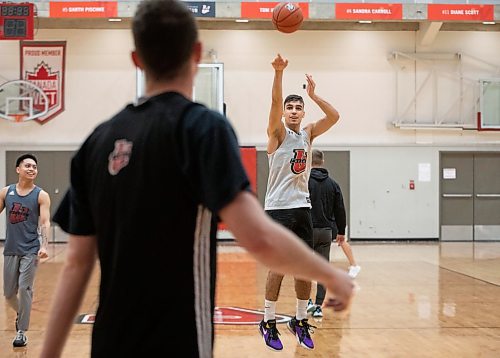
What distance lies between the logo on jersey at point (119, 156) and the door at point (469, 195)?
19.9 m

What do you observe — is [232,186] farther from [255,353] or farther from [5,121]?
[5,121]

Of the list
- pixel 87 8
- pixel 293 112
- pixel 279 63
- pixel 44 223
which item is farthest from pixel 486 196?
pixel 279 63

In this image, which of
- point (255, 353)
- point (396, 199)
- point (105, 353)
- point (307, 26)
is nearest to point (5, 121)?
point (307, 26)

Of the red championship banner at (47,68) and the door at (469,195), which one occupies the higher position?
the red championship banner at (47,68)

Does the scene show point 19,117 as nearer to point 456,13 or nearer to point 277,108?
point 456,13

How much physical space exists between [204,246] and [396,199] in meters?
19.4

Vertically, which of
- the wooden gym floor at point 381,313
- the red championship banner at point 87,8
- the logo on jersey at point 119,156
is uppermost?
the red championship banner at point 87,8

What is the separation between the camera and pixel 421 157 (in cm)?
2081

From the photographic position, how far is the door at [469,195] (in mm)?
21047

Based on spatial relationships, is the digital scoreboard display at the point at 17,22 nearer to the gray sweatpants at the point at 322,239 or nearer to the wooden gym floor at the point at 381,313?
the wooden gym floor at the point at 381,313

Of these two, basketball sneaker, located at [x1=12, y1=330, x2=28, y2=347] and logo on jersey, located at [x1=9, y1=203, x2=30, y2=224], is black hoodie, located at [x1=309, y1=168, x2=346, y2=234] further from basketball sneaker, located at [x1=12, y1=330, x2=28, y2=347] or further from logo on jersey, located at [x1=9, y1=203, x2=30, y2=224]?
basketball sneaker, located at [x1=12, y1=330, x2=28, y2=347]

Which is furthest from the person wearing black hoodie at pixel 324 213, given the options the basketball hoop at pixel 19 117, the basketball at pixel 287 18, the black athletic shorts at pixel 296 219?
the basketball hoop at pixel 19 117

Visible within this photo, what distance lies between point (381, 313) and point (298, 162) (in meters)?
3.17

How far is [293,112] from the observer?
22.6 ft
